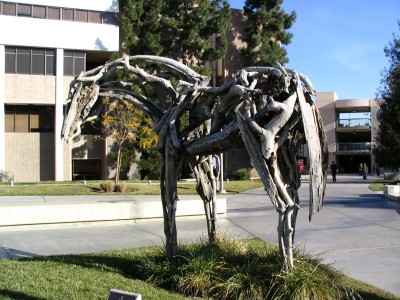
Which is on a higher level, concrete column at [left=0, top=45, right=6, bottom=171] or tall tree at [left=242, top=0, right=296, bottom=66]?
tall tree at [left=242, top=0, right=296, bottom=66]

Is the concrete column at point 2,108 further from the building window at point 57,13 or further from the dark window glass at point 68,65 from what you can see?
the dark window glass at point 68,65

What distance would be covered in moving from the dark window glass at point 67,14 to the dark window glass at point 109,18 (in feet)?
6.99

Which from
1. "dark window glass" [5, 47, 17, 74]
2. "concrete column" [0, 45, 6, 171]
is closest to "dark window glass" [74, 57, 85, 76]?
"dark window glass" [5, 47, 17, 74]

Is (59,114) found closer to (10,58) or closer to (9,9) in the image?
(10,58)

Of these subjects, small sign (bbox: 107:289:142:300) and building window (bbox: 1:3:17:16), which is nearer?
small sign (bbox: 107:289:142:300)

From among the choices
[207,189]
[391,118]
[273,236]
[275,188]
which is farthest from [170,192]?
[391,118]

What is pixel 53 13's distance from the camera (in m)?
30.0

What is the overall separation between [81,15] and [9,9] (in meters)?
4.53

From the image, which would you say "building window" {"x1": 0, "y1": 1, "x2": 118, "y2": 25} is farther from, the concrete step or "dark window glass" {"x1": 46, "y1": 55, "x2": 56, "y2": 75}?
the concrete step

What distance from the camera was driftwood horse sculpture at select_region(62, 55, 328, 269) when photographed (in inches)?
197

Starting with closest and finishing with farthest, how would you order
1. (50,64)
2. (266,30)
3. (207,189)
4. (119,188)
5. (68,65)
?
(207,189)
(119,188)
(50,64)
(68,65)
(266,30)

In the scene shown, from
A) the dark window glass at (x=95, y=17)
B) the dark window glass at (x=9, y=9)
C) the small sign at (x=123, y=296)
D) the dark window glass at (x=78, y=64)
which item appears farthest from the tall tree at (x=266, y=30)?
the small sign at (x=123, y=296)

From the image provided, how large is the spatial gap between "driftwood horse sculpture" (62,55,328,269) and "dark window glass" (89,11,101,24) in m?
25.2

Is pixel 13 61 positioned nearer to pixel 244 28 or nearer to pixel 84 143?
pixel 84 143
